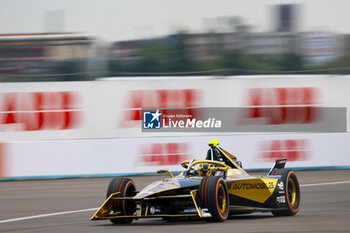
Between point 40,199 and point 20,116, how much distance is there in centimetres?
772

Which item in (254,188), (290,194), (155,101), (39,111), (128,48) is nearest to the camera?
(254,188)

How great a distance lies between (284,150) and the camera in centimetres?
1855

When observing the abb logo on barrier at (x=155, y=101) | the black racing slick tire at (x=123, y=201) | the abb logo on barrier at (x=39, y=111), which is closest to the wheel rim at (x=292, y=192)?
the black racing slick tire at (x=123, y=201)

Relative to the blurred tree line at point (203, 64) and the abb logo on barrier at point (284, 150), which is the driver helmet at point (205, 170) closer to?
the abb logo on barrier at point (284, 150)

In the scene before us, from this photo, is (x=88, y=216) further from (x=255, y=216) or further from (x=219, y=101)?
(x=219, y=101)

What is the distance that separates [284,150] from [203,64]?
4725mm

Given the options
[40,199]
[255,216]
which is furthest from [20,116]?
[255,216]

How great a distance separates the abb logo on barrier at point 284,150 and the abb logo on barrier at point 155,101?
11.2 ft

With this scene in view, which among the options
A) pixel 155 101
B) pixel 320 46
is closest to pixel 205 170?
pixel 155 101

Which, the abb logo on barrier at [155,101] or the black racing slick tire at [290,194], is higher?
the abb logo on barrier at [155,101]

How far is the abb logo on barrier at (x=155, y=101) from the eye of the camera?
69.1 ft

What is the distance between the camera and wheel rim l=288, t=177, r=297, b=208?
10.6 meters

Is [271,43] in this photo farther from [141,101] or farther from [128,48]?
[141,101]

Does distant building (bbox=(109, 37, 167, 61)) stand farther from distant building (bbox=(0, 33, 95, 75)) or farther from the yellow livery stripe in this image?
the yellow livery stripe
